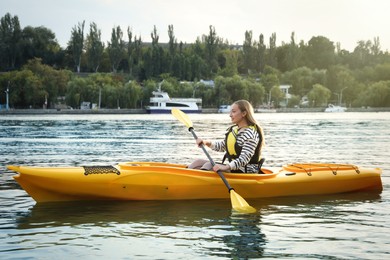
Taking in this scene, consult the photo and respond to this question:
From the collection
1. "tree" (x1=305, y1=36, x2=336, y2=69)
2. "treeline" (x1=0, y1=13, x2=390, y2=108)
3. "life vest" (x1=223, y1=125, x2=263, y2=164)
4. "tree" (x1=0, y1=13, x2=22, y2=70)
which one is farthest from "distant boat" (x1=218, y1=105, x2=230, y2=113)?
"life vest" (x1=223, y1=125, x2=263, y2=164)

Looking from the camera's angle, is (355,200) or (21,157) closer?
(355,200)

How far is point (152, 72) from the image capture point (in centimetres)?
9981

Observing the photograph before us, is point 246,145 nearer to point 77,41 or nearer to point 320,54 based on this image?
point 77,41

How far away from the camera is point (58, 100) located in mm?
90375

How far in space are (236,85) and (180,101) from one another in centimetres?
927

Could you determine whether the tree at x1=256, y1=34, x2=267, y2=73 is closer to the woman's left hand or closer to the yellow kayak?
the yellow kayak

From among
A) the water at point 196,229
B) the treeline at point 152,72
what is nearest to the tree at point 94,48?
the treeline at point 152,72

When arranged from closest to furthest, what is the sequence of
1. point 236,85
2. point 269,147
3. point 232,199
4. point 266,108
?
1. point 232,199
2. point 269,147
3. point 236,85
4. point 266,108

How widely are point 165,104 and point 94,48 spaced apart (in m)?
15.2

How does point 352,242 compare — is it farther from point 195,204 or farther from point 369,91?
point 369,91

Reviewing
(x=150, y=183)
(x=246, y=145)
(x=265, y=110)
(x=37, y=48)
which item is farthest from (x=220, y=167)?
(x=37, y=48)

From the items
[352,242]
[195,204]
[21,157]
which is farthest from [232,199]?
[21,157]

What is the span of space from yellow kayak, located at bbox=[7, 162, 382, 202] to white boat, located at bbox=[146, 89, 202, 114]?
84.1 meters

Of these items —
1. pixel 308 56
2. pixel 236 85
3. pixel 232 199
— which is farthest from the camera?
pixel 308 56
